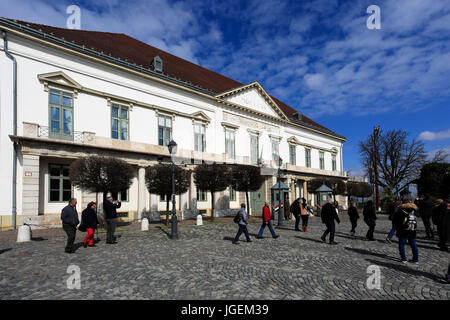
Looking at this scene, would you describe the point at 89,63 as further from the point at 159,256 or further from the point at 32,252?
the point at 159,256

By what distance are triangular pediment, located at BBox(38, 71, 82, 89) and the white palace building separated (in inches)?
2.1

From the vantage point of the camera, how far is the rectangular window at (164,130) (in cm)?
2245

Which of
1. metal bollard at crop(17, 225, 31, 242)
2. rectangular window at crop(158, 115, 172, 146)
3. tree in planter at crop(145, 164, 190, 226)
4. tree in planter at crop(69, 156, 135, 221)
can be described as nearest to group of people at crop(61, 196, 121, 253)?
metal bollard at crop(17, 225, 31, 242)

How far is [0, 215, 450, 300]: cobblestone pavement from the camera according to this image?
213 inches

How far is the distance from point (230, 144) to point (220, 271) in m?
21.4

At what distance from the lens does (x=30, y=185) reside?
15.5m

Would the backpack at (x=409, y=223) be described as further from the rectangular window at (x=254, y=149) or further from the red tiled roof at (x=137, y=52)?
the rectangular window at (x=254, y=149)

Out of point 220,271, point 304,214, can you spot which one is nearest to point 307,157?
point 304,214

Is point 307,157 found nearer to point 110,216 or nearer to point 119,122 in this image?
point 119,122

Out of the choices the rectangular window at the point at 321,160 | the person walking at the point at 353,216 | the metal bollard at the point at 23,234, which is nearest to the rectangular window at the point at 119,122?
the metal bollard at the point at 23,234

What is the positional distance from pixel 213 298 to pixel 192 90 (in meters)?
21.2

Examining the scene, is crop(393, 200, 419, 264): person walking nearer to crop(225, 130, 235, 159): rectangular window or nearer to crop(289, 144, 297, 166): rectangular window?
crop(225, 130, 235, 159): rectangular window

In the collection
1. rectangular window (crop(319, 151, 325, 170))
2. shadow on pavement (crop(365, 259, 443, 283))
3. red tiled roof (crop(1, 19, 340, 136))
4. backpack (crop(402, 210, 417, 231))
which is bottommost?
shadow on pavement (crop(365, 259, 443, 283))
